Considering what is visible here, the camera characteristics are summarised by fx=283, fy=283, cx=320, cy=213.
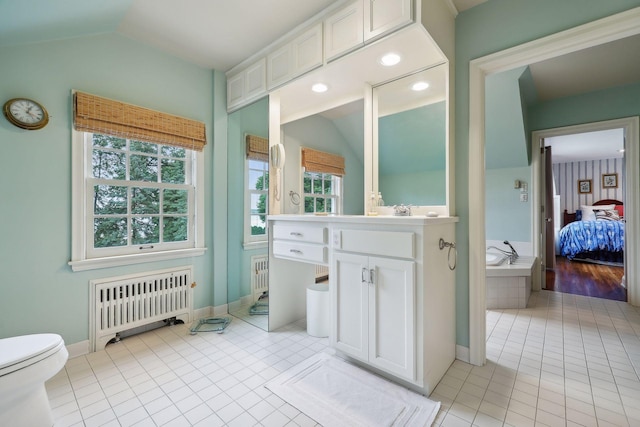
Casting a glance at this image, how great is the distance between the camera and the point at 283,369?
1.88 meters

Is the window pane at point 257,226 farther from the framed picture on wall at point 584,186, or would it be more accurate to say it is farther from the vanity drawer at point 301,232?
the framed picture on wall at point 584,186

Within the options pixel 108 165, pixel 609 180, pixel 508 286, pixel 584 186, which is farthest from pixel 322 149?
pixel 609 180

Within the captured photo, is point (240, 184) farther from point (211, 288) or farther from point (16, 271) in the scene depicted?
point (16, 271)

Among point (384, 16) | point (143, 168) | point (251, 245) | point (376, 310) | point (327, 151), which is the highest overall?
point (384, 16)

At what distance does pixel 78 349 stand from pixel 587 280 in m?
5.98

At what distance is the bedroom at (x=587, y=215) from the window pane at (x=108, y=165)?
16.6 feet

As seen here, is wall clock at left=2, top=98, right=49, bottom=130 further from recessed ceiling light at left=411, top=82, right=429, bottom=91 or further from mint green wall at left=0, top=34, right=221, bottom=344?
recessed ceiling light at left=411, top=82, right=429, bottom=91

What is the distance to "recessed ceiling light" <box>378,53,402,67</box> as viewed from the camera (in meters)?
1.93

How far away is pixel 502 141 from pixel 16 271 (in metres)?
4.71

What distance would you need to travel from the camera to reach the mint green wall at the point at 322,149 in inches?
94.0

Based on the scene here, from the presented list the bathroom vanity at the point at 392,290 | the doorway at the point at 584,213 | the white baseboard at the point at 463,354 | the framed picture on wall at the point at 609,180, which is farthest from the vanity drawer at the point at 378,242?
the framed picture on wall at the point at 609,180

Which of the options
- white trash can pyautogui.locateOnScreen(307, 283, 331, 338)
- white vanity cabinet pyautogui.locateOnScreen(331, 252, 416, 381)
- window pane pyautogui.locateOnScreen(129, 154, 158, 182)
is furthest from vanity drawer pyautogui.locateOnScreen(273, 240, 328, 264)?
window pane pyautogui.locateOnScreen(129, 154, 158, 182)

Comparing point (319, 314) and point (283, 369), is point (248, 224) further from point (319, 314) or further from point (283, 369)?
point (283, 369)

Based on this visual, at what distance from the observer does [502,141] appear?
348 cm
